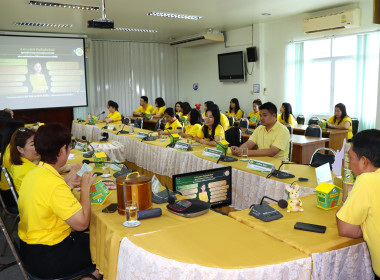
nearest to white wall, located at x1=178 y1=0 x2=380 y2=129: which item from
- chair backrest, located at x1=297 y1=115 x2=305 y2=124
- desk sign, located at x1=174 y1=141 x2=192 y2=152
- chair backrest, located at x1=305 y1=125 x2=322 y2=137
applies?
chair backrest, located at x1=297 y1=115 x2=305 y2=124

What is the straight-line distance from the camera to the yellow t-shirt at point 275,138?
3.76 metres

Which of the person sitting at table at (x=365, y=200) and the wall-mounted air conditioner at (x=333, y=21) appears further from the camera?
the wall-mounted air conditioner at (x=333, y=21)

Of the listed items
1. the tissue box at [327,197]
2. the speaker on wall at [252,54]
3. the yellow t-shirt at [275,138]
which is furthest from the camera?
the speaker on wall at [252,54]

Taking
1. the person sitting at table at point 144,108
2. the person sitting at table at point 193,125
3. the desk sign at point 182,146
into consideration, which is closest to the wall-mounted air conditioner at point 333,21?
the person sitting at table at point 193,125

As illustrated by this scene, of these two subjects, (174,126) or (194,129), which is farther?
(174,126)

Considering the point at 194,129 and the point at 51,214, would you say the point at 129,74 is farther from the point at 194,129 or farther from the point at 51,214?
the point at 51,214

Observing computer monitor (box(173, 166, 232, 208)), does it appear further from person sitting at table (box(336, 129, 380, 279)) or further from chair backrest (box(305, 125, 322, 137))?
chair backrest (box(305, 125, 322, 137))

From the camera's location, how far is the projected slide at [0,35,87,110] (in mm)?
8773

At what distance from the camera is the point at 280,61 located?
26.9 ft

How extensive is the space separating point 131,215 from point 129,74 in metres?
9.53

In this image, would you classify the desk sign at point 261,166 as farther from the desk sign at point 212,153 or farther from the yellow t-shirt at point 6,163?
the yellow t-shirt at point 6,163

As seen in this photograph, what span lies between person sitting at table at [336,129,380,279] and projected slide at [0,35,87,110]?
9002mm

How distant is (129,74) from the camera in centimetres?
1094

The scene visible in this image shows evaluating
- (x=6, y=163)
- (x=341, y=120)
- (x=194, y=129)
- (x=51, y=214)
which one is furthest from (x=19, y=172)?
(x=341, y=120)
